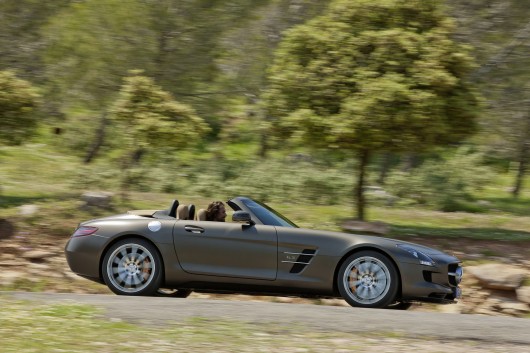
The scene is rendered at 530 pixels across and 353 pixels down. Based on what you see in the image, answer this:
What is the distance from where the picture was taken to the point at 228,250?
10.1 m

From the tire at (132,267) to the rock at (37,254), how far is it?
460 centimetres

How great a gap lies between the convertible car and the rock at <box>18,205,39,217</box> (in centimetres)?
725

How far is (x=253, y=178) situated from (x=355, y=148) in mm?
7549

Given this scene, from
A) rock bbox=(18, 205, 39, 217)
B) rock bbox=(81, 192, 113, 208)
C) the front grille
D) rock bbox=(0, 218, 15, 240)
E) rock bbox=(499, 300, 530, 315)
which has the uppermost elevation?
rock bbox=(81, 192, 113, 208)

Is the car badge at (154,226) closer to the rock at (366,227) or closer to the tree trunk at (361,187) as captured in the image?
the rock at (366,227)

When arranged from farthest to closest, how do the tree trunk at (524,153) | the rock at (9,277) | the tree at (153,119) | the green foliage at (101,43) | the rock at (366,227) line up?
the tree trunk at (524,153)
the green foliage at (101,43)
the tree at (153,119)
the rock at (366,227)
the rock at (9,277)

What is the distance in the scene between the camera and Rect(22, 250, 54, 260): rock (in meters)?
14.5

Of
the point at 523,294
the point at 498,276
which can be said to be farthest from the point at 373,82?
the point at 523,294

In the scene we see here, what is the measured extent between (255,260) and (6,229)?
7.57 meters

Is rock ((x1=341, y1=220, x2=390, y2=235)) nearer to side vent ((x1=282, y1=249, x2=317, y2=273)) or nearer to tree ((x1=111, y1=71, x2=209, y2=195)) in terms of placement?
tree ((x1=111, y1=71, x2=209, y2=195))

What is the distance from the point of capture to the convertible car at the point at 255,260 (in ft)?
32.3

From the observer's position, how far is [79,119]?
29609mm

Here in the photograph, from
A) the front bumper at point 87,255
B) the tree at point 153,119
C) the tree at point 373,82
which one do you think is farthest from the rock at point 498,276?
the tree at point 153,119

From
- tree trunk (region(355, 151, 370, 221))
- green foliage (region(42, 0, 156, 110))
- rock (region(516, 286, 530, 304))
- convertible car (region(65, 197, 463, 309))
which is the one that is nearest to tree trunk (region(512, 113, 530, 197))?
tree trunk (region(355, 151, 370, 221))
